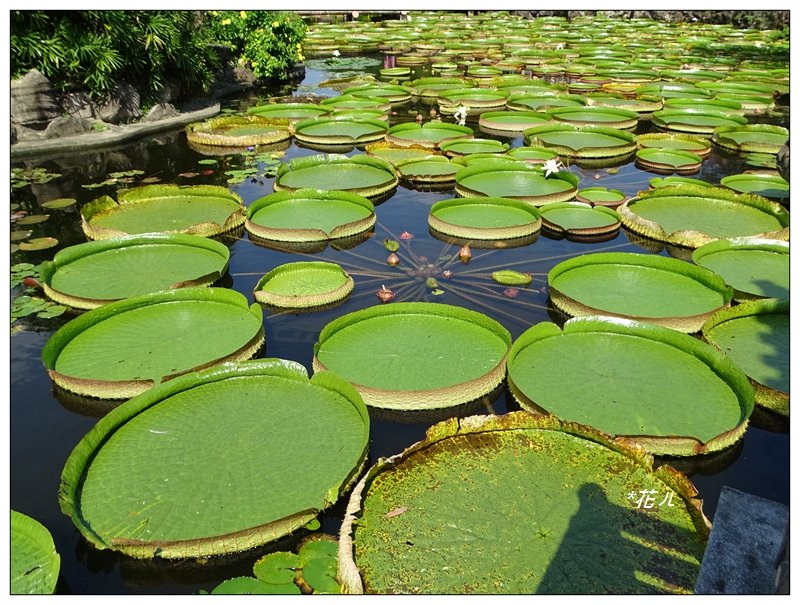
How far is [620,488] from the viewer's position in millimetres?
2842

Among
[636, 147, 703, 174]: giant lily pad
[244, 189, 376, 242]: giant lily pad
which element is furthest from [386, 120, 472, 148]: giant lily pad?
[244, 189, 376, 242]: giant lily pad

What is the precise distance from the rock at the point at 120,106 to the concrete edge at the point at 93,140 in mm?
217

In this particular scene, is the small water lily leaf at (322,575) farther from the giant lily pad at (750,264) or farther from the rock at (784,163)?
the rock at (784,163)

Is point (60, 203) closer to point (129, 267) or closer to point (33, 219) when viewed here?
point (33, 219)

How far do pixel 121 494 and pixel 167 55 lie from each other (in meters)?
10.2

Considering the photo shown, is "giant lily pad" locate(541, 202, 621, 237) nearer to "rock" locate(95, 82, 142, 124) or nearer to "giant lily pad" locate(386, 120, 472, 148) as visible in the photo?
"giant lily pad" locate(386, 120, 472, 148)

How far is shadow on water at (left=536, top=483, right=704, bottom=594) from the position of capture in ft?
7.79

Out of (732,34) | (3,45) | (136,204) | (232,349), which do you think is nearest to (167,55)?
(136,204)

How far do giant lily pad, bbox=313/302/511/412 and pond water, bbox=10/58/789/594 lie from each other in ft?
0.78

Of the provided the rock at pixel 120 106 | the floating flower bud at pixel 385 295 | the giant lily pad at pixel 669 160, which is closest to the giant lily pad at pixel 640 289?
the floating flower bud at pixel 385 295

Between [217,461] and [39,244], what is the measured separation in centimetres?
428

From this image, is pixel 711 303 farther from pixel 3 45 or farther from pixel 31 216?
pixel 31 216

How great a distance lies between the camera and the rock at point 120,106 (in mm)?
9914

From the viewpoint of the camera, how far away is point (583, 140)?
956 cm
